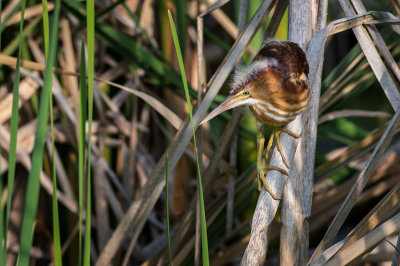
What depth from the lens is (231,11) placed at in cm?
144

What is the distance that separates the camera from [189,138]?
0.82 metres

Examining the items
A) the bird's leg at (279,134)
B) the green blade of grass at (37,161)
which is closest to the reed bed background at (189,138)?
the bird's leg at (279,134)

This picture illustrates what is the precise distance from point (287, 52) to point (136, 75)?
72 centimetres

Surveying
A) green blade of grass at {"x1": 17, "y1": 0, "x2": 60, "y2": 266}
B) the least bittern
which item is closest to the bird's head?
the least bittern

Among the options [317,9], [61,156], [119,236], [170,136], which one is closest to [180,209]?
[170,136]

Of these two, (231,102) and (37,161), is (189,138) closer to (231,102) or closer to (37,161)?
(231,102)

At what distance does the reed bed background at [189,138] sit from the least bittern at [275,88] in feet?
0.10

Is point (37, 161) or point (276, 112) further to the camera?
point (276, 112)

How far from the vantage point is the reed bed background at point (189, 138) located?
2.41 feet

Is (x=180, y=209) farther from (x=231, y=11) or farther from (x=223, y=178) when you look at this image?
(x=231, y=11)

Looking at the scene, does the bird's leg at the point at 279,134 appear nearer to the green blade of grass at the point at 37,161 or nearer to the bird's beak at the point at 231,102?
the bird's beak at the point at 231,102

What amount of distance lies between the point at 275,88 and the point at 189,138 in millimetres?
169

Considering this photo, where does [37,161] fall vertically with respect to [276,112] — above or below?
above

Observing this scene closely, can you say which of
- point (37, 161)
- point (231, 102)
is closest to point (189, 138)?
point (231, 102)
